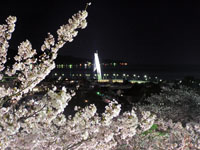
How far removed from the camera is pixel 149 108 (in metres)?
12.0

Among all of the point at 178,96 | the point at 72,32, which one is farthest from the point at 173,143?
the point at 178,96

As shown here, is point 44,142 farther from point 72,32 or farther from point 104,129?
point 72,32

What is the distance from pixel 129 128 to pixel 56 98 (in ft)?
5.15

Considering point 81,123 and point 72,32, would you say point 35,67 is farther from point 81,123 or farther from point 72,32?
point 81,123

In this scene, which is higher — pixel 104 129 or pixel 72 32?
pixel 72 32

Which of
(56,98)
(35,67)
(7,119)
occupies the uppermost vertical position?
(35,67)

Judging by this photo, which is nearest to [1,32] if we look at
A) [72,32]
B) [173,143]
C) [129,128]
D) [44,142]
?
[72,32]

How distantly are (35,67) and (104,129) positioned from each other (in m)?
1.71

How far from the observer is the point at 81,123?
4473 mm

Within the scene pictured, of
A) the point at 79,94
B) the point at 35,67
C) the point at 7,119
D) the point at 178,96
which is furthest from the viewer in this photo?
the point at 79,94

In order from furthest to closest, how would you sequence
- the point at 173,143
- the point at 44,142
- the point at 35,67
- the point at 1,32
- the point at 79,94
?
the point at 79,94, the point at 173,143, the point at 44,142, the point at 1,32, the point at 35,67

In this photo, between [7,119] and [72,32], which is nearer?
[7,119]

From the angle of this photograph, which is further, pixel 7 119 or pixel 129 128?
pixel 129 128

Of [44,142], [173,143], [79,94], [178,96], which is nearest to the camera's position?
[44,142]
